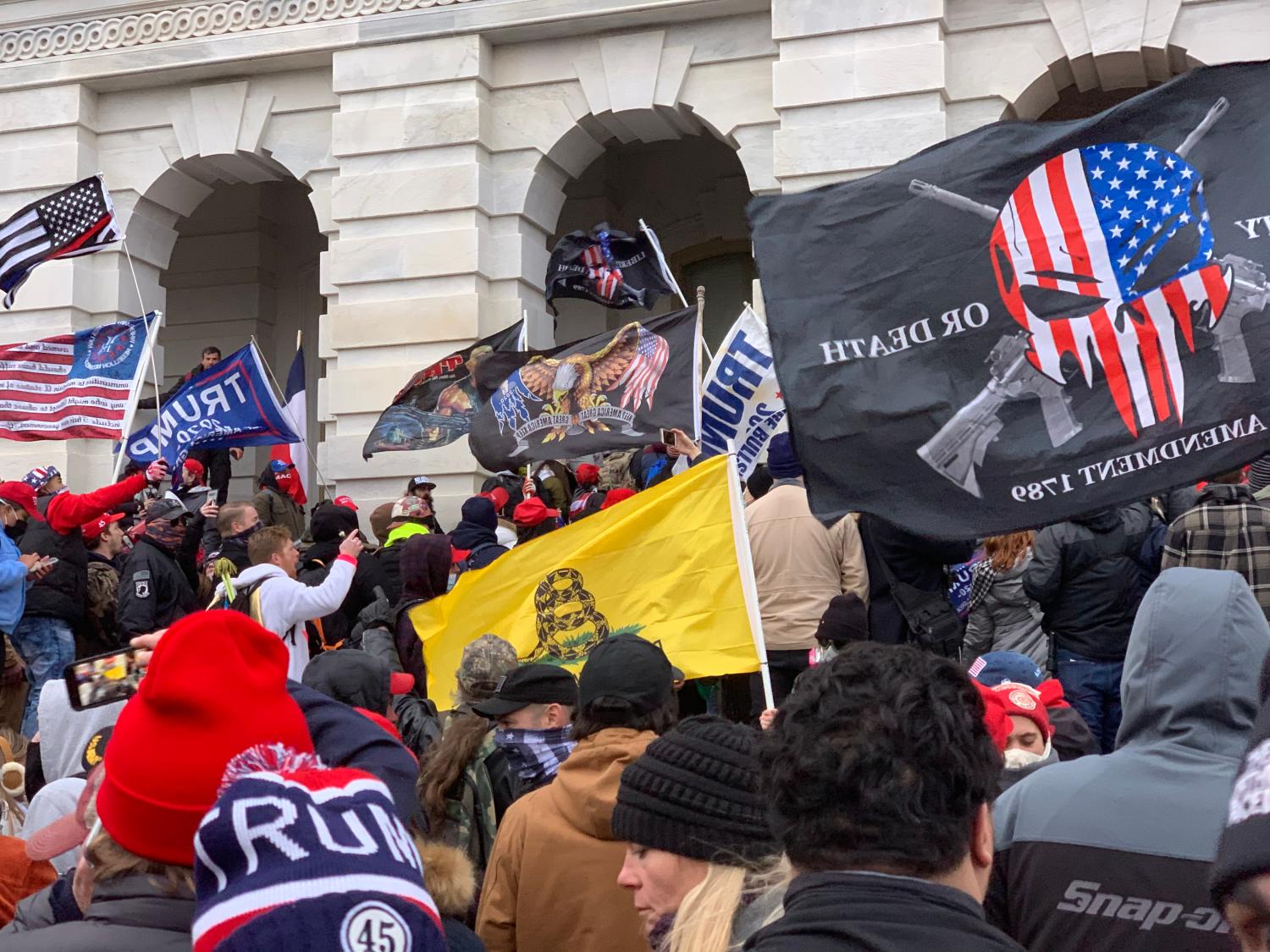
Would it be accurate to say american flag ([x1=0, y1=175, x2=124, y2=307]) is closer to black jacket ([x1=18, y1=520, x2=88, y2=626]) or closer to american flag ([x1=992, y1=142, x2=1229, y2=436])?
black jacket ([x1=18, y1=520, x2=88, y2=626])

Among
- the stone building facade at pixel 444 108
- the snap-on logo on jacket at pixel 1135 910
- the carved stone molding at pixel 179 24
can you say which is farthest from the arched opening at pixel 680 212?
the snap-on logo on jacket at pixel 1135 910

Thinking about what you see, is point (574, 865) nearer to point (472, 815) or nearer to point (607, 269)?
point (472, 815)

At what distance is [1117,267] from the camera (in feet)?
14.4

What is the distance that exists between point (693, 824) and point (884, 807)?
0.99m

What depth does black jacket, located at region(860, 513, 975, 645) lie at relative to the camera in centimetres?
654

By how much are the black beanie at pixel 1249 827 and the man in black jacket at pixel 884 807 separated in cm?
58

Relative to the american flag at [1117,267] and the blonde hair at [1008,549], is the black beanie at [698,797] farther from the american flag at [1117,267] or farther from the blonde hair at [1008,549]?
the blonde hair at [1008,549]

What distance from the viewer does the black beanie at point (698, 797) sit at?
295 centimetres

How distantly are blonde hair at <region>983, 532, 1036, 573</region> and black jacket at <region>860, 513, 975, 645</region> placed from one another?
70 centimetres

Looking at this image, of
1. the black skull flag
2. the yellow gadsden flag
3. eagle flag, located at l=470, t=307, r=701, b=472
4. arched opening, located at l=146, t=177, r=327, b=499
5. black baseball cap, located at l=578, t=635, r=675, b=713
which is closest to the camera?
black baseball cap, located at l=578, t=635, r=675, b=713

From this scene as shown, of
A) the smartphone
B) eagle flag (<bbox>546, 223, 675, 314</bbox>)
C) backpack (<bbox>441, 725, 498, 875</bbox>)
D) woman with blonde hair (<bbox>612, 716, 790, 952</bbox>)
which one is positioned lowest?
backpack (<bbox>441, 725, 498, 875</bbox>)

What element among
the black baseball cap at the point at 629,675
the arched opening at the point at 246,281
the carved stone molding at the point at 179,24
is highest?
the carved stone molding at the point at 179,24

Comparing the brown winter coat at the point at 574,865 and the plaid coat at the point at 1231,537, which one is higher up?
the plaid coat at the point at 1231,537

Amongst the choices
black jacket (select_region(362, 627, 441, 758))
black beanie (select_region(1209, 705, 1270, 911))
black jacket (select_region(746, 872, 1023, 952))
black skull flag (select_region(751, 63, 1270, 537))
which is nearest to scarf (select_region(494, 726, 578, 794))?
black jacket (select_region(362, 627, 441, 758))
